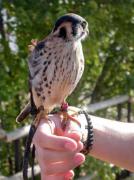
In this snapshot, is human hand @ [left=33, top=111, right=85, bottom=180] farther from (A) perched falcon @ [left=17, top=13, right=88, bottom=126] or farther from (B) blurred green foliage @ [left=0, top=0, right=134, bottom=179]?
(B) blurred green foliage @ [left=0, top=0, right=134, bottom=179]

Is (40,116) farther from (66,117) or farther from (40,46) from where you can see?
(40,46)

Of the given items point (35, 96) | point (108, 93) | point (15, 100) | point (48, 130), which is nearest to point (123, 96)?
point (108, 93)

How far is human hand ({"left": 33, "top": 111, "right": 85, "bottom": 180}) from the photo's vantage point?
58.6 inches

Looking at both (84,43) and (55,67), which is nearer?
(55,67)

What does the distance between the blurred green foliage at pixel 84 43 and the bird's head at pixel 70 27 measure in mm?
1687

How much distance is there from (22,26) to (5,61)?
0.32 m

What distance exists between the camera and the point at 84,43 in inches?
156

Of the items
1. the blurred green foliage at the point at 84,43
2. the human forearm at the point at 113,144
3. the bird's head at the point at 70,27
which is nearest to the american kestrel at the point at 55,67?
the bird's head at the point at 70,27

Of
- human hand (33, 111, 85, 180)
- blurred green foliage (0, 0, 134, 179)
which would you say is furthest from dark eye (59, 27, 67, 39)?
blurred green foliage (0, 0, 134, 179)

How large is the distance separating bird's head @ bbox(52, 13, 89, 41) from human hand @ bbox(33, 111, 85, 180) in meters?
0.41

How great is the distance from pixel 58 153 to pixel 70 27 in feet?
1.64

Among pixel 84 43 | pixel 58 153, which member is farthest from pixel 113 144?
pixel 84 43

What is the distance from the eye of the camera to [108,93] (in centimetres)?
512

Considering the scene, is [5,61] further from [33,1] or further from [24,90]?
[33,1]
